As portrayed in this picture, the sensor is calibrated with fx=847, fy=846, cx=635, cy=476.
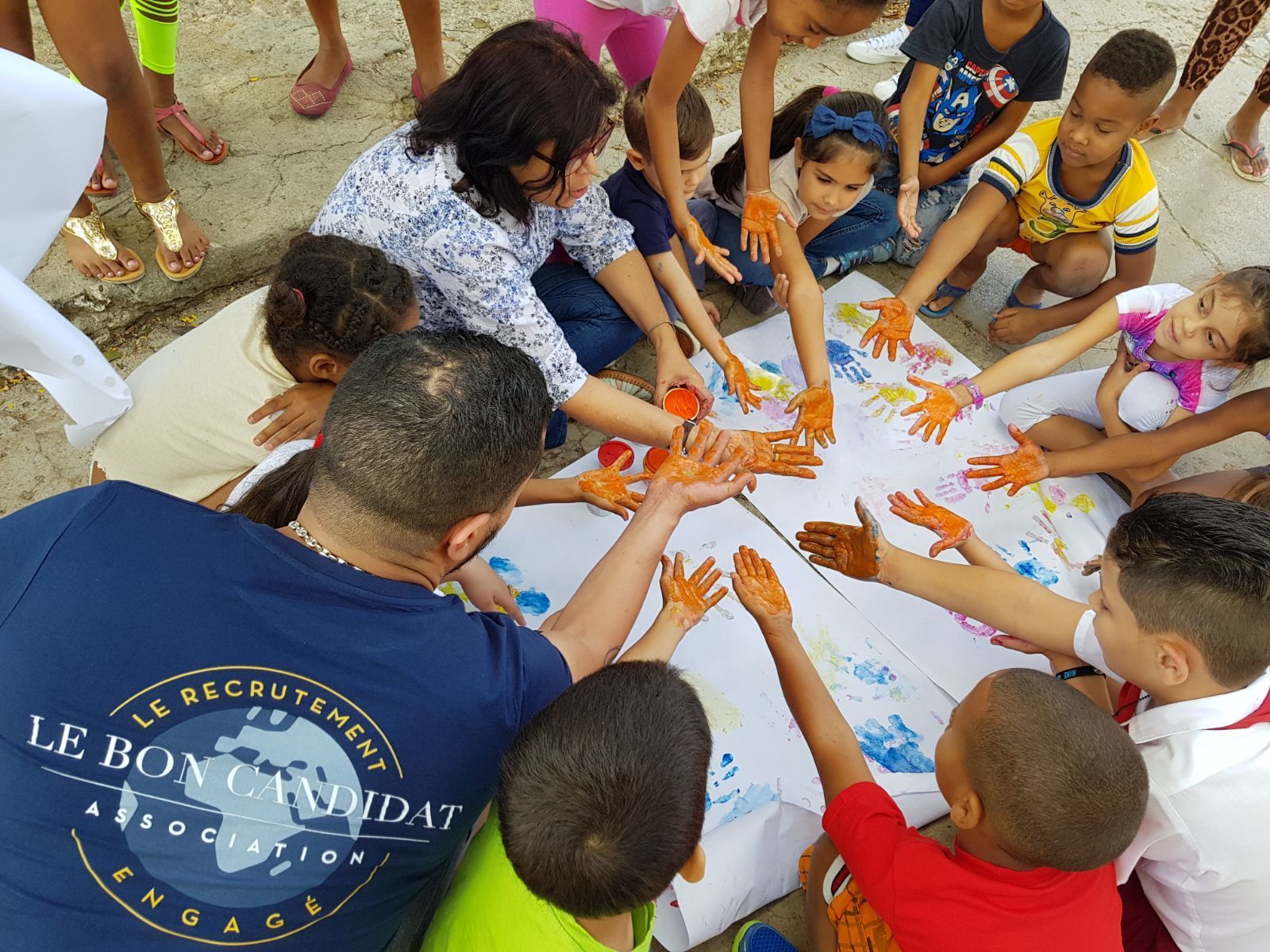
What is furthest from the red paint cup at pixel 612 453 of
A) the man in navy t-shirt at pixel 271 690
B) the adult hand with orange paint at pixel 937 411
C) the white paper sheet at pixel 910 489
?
the man in navy t-shirt at pixel 271 690

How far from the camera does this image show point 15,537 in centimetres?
114

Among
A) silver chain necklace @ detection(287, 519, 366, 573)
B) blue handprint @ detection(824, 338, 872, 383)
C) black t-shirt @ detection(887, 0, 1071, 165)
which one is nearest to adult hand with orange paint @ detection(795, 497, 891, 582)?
blue handprint @ detection(824, 338, 872, 383)

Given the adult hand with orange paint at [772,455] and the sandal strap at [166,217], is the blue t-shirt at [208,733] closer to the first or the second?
the adult hand with orange paint at [772,455]

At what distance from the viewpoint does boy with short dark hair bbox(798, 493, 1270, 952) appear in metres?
1.41

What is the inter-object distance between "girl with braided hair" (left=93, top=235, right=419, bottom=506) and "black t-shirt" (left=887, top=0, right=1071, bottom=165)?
1.85 m

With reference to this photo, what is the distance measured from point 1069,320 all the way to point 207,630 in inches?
106

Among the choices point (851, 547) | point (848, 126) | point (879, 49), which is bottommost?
point (851, 547)

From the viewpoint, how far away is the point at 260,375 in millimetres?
1710

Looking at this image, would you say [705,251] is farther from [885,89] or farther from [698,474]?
[885,89]

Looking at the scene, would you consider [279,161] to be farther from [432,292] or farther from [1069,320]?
[1069,320]

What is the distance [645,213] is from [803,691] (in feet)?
4.73

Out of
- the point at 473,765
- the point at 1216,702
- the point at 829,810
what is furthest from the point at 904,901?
the point at 473,765

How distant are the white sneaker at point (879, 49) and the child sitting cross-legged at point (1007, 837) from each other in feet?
10.6

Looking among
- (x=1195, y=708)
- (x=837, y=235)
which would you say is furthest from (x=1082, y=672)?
(x=837, y=235)
